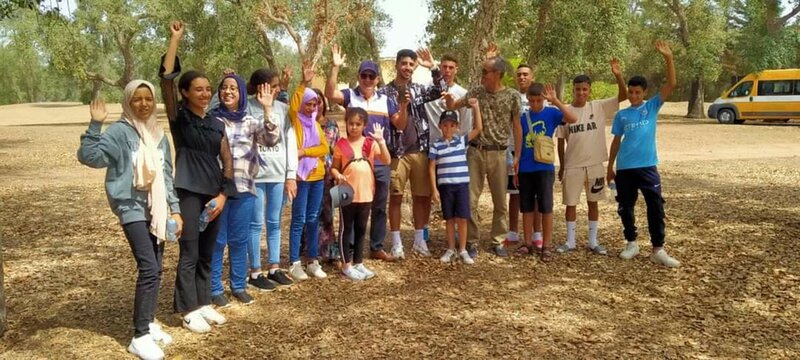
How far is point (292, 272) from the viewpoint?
522 centimetres

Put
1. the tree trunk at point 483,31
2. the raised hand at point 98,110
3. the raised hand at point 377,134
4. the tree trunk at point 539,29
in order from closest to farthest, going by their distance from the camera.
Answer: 1. the raised hand at point 98,110
2. the raised hand at point 377,134
3. the tree trunk at point 483,31
4. the tree trunk at point 539,29

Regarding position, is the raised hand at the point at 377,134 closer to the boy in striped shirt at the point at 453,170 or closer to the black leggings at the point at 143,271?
the boy in striped shirt at the point at 453,170

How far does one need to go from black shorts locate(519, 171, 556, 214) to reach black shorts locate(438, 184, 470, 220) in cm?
58

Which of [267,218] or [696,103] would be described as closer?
[267,218]

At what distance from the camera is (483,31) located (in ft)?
24.6

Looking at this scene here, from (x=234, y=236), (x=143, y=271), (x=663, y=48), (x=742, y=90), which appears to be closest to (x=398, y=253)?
(x=234, y=236)

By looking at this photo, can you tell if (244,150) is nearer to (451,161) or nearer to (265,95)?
(265,95)

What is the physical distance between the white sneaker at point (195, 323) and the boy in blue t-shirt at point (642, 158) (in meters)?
3.78

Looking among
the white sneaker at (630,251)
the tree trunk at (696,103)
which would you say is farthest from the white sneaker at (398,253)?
the tree trunk at (696,103)

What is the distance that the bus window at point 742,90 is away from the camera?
82.6ft

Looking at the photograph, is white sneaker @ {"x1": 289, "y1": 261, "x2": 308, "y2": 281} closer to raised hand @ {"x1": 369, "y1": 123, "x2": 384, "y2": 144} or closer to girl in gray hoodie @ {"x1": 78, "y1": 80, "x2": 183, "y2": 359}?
raised hand @ {"x1": 369, "y1": 123, "x2": 384, "y2": 144}

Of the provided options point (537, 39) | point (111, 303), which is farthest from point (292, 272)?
point (537, 39)

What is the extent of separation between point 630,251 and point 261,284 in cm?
337

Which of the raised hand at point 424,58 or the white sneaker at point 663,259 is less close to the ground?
the raised hand at point 424,58
